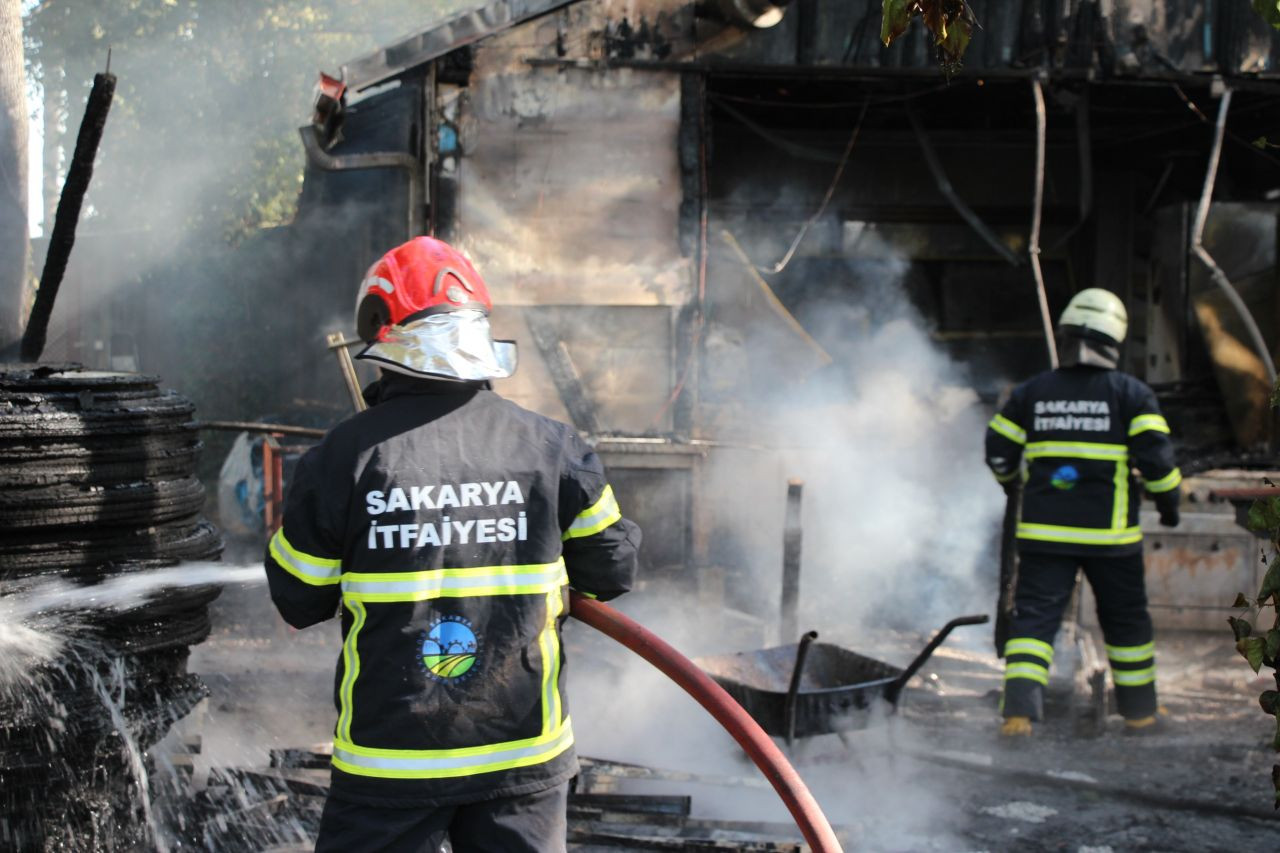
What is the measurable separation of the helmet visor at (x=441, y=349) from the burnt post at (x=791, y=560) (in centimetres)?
394

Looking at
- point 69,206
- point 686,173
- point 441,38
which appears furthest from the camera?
point 686,173

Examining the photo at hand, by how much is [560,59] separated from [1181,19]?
4.47 meters

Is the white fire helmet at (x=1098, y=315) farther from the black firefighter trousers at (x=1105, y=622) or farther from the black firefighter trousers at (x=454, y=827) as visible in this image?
the black firefighter trousers at (x=454, y=827)

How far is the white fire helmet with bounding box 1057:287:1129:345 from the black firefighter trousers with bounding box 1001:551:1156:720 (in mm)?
1121

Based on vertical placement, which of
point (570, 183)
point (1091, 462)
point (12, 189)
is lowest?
point (1091, 462)

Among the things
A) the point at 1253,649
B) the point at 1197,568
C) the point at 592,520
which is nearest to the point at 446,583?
the point at 592,520

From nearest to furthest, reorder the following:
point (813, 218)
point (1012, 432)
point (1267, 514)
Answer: point (1267, 514) → point (1012, 432) → point (813, 218)

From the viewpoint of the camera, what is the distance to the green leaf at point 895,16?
218cm

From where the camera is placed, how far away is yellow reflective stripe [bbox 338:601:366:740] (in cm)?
266

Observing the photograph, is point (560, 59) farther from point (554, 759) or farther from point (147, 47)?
point (147, 47)

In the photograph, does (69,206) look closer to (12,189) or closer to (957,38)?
(12,189)

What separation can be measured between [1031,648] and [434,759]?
4085 millimetres

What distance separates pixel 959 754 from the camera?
5.52 m

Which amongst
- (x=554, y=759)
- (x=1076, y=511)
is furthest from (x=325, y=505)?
(x=1076, y=511)
